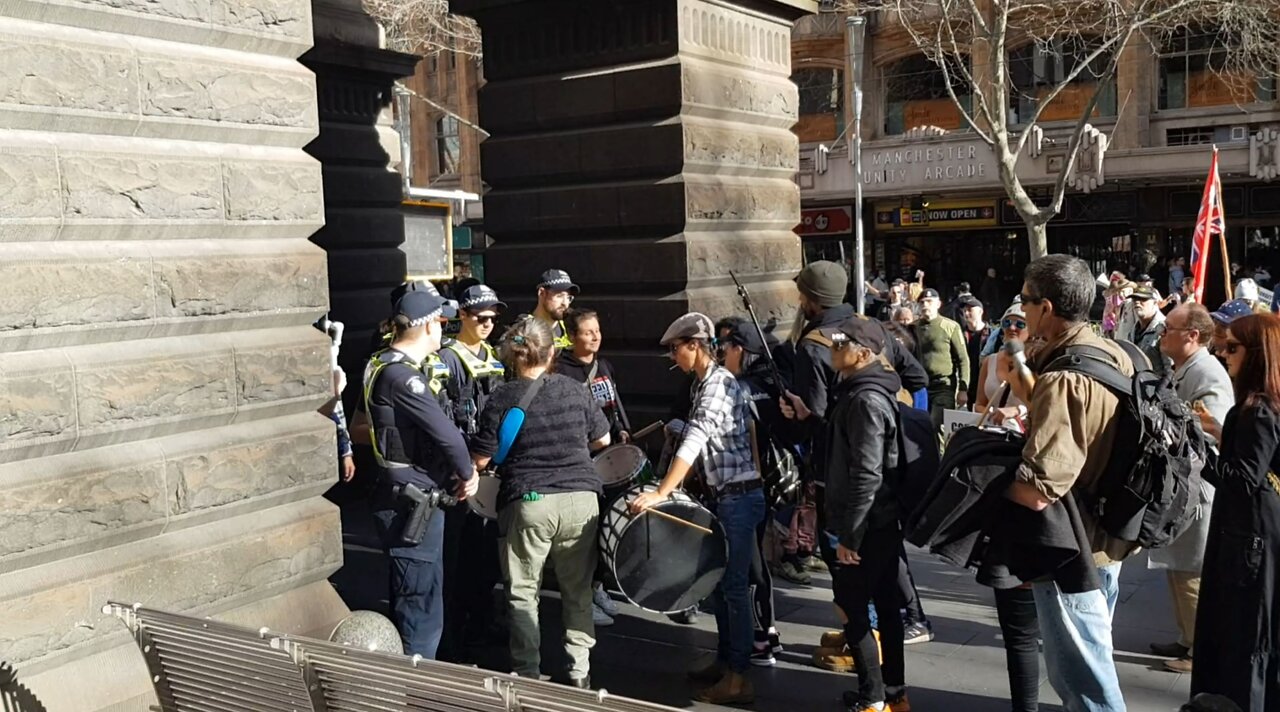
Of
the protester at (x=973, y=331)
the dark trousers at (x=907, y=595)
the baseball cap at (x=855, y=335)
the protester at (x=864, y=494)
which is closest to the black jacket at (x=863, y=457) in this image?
the protester at (x=864, y=494)

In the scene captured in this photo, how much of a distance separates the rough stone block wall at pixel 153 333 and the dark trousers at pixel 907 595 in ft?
9.01

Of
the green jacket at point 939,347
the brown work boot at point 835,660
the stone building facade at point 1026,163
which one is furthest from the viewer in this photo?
the stone building facade at point 1026,163

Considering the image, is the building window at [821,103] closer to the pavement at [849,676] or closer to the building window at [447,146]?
the building window at [447,146]

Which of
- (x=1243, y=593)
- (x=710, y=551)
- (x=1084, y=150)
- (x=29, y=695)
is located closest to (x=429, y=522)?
(x=710, y=551)

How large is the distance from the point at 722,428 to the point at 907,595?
4.25 ft

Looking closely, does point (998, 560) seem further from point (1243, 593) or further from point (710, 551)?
point (710, 551)

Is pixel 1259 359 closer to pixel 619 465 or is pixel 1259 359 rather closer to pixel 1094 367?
pixel 1094 367

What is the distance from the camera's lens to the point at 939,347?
11820mm

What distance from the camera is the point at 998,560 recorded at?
15.6 ft

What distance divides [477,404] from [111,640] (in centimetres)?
270

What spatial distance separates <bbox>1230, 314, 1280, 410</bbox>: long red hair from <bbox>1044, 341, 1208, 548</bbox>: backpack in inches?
16.6

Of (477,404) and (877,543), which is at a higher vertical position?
(477,404)

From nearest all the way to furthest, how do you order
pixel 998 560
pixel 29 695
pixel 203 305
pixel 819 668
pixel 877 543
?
pixel 29 695 < pixel 998 560 < pixel 203 305 < pixel 877 543 < pixel 819 668

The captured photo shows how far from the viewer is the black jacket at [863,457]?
17.6 ft
